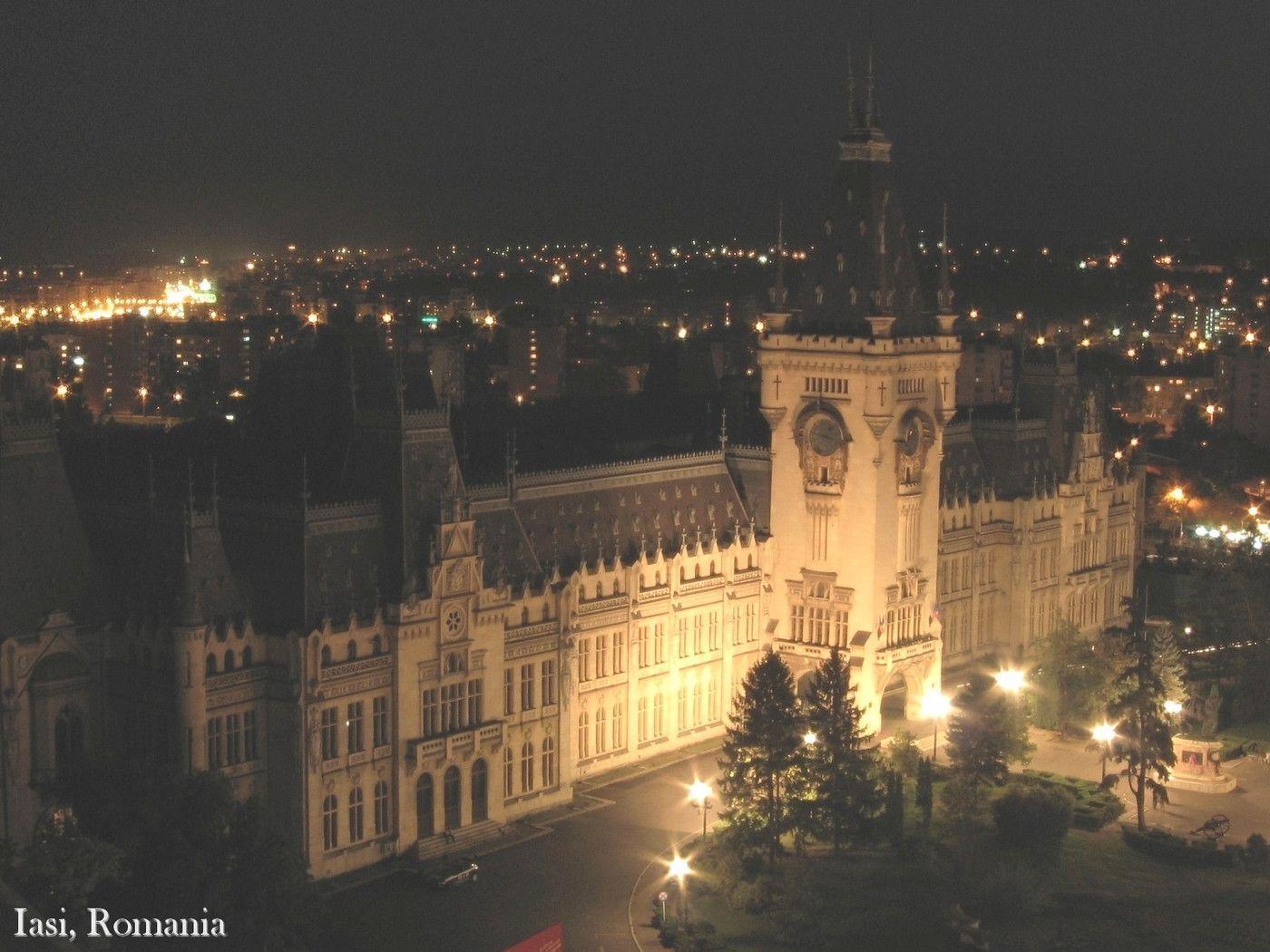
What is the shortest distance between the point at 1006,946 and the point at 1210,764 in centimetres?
2909

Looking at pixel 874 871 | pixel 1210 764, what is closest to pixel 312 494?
pixel 874 871

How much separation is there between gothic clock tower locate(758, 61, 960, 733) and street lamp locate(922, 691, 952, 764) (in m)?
2.88

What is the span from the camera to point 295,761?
83.5 metres

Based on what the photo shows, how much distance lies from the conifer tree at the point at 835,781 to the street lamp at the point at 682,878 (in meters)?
6.98

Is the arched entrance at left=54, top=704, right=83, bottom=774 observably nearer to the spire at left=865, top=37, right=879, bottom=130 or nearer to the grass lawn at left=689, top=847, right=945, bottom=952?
the grass lawn at left=689, top=847, right=945, bottom=952

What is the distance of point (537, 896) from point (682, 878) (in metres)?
6.68

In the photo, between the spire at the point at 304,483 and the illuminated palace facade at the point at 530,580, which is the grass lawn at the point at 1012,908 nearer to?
the illuminated palace facade at the point at 530,580

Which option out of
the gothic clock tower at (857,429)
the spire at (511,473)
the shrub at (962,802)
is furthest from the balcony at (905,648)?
the spire at (511,473)

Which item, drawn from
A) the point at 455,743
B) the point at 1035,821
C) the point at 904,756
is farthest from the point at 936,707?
the point at 455,743

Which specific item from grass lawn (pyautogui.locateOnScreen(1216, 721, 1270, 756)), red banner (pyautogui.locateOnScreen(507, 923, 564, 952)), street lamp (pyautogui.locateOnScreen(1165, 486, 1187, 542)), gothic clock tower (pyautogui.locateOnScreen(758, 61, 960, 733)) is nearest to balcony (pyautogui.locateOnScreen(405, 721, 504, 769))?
red banner (pyautogui.locateOnScreen(507, 923, 564, 952))

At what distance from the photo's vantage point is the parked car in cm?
8406

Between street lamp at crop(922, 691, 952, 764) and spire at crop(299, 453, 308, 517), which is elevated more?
spire at crop(299, 453, 308, 517)

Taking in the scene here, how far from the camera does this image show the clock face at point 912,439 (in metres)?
111

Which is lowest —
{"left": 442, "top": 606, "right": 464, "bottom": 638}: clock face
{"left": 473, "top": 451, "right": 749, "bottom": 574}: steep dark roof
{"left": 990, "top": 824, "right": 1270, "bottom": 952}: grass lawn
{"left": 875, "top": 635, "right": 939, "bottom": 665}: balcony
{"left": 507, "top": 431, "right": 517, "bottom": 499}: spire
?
{"left": 990, "top": 824, "right": 1270, "bottom": 952}: grass lawn
